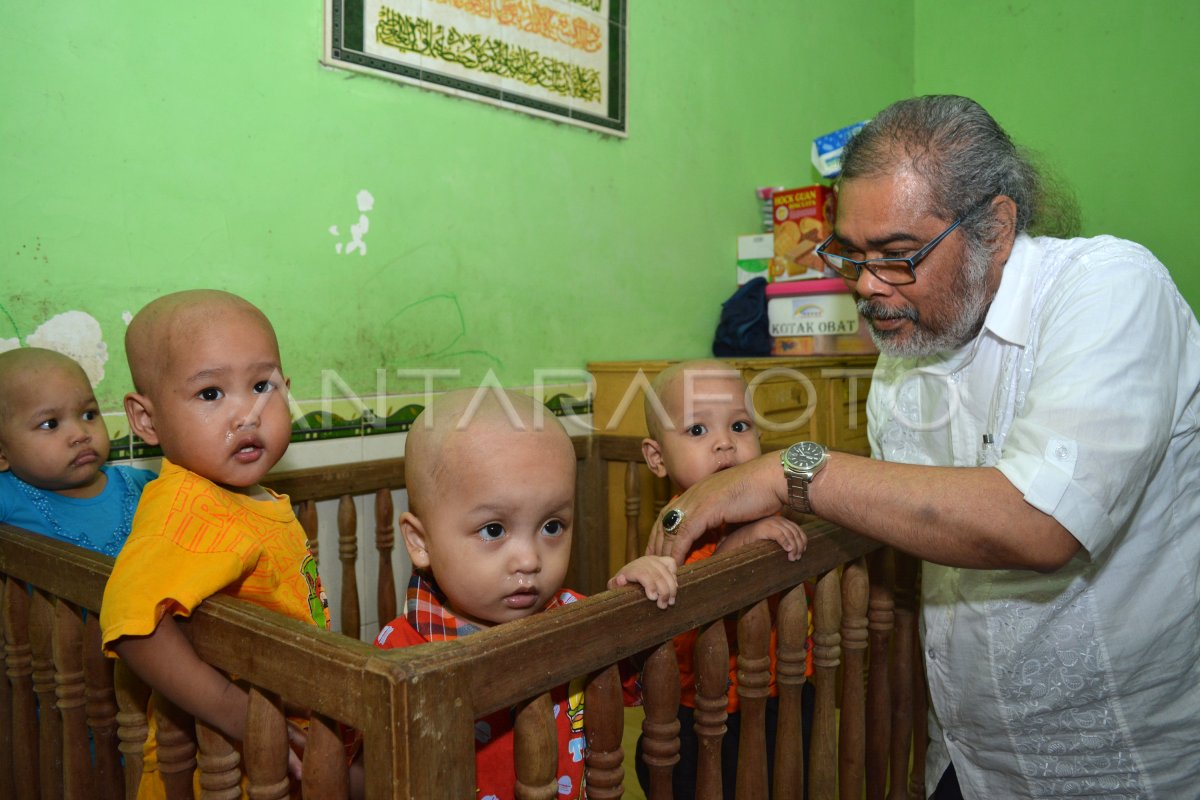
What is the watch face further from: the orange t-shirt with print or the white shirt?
the orange t-shirt with print

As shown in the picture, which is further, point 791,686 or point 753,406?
point 753,406

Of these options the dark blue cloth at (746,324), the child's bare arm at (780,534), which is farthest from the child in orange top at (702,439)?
the dark blue cloth at (746,324)

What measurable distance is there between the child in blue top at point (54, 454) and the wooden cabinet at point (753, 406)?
4.82 feet

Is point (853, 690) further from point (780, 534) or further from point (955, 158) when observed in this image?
point (955, 158)

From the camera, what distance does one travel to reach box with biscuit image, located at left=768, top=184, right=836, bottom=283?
3.39 m

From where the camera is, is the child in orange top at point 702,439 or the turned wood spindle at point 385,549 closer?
the child in orange top at point 702,439

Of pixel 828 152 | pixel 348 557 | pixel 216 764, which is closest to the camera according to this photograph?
pixel 216 764

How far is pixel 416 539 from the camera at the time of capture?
132cm

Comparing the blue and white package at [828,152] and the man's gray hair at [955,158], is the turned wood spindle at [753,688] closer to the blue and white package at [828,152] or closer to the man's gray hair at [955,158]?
the man's gray hair at [955,158]

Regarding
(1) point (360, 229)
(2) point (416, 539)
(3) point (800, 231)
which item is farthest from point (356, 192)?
(3) point (800, 231)

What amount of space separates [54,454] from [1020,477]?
67.0 inches

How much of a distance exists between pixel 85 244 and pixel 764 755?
178 cm

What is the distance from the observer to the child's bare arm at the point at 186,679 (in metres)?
1.03

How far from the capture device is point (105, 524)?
1711 mm
